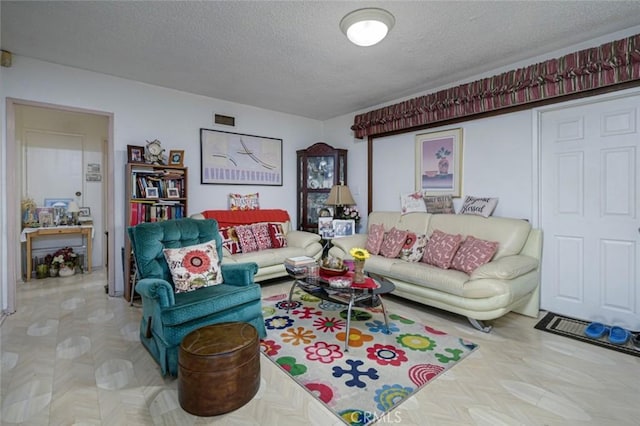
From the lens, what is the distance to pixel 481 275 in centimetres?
254

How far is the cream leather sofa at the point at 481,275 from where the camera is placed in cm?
250

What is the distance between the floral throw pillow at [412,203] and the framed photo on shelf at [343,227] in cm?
77

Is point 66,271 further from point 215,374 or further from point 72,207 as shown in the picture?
point 215,374

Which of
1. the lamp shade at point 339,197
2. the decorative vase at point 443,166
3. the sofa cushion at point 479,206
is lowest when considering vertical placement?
the sofa cushion at point 479,206

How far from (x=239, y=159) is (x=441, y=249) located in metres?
2.98

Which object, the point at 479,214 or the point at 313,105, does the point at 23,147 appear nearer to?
the point at 313,105

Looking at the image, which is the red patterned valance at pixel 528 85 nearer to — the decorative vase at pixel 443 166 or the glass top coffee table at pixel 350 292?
the decorative vase at pixel 443 166

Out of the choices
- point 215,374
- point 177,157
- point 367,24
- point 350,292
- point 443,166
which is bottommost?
point 215,374

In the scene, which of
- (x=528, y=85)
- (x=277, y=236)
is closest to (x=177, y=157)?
(x=277, y=236)

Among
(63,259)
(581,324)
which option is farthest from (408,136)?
(63,259)

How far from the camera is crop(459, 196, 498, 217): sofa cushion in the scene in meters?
3.27

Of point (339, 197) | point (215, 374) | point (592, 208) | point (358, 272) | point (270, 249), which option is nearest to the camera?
point (215, 374)

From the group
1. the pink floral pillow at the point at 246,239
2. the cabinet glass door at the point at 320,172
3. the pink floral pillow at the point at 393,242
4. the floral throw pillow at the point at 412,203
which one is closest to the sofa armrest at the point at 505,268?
the pink floral pillow at the point at 393,242

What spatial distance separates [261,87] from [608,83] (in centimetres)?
336
